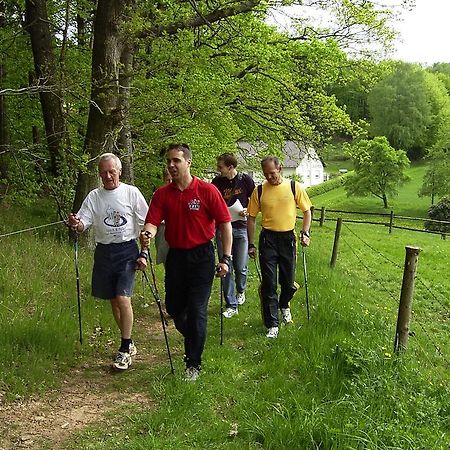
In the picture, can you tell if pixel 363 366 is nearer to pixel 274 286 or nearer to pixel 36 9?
pixel 274 286

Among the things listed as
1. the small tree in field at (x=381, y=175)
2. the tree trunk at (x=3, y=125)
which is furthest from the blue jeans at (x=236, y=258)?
the small tree in field at (x=381, y=175)

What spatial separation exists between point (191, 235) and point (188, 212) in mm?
205

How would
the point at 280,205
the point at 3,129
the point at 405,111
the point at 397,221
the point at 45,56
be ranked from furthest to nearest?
1. the point at 405,111
2. the point at 397,221
3. the point at 3,129
4. the point at 45,56
5. the point at 280,205

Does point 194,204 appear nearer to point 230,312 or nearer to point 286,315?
point 286,315

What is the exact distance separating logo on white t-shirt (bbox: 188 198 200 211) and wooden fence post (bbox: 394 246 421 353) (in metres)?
2.05

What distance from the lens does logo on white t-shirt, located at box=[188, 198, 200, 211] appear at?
4879 mm

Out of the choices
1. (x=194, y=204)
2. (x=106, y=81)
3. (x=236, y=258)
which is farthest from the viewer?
(x=106, y=81)

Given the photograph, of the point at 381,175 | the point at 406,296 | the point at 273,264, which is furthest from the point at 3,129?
the point at 381,175

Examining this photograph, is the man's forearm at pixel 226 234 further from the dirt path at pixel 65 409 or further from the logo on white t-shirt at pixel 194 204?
the dirt path at pixel 65 409

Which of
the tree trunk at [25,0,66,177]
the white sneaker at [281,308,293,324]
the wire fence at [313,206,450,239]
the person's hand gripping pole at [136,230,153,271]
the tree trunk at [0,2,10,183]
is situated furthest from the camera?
the wire fence at [313,206,450,239]

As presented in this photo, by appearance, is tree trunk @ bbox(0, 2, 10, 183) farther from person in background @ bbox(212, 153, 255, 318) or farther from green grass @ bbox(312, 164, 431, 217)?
green grass @ bbox(312, 164, 431, 217)

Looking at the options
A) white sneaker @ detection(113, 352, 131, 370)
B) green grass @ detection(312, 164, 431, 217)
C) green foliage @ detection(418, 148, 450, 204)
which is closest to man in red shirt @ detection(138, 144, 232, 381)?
white sneaker @ detection(113, 352, 131, 370)

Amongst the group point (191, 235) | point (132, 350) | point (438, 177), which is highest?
point (191, 235)

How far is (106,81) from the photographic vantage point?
864cm
